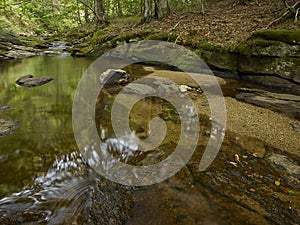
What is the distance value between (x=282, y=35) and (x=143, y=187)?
6.48 meters

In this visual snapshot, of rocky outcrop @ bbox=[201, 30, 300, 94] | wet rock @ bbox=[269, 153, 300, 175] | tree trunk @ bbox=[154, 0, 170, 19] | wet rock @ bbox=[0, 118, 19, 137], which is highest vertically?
tree trunk @ bbox=[154, 0, 170, 19]

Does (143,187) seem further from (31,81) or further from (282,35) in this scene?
(31,81)

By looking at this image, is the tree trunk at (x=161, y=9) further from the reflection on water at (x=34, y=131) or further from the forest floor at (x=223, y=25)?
the reflection on water at (x=34, y=131)

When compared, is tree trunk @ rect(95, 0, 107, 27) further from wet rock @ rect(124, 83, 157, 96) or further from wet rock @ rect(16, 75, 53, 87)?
wet rock @ rect(124, 83, 157, 96)

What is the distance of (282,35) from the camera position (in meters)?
6.45

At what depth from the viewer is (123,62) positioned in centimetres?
1150

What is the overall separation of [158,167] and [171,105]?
2.59m

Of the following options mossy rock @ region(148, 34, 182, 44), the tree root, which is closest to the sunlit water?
mossy rock @ region(148, 34, 182, 44)

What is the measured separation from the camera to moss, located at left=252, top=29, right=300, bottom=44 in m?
6.20

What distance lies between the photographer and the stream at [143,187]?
2321 mm

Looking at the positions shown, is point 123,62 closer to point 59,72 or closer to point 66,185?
point 59,72

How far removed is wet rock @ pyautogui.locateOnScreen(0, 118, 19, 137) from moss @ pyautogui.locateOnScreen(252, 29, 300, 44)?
7496 mm

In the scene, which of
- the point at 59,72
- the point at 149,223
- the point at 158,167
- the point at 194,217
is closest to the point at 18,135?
the point at 158,167

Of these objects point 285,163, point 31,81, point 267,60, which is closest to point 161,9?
point 267,60
